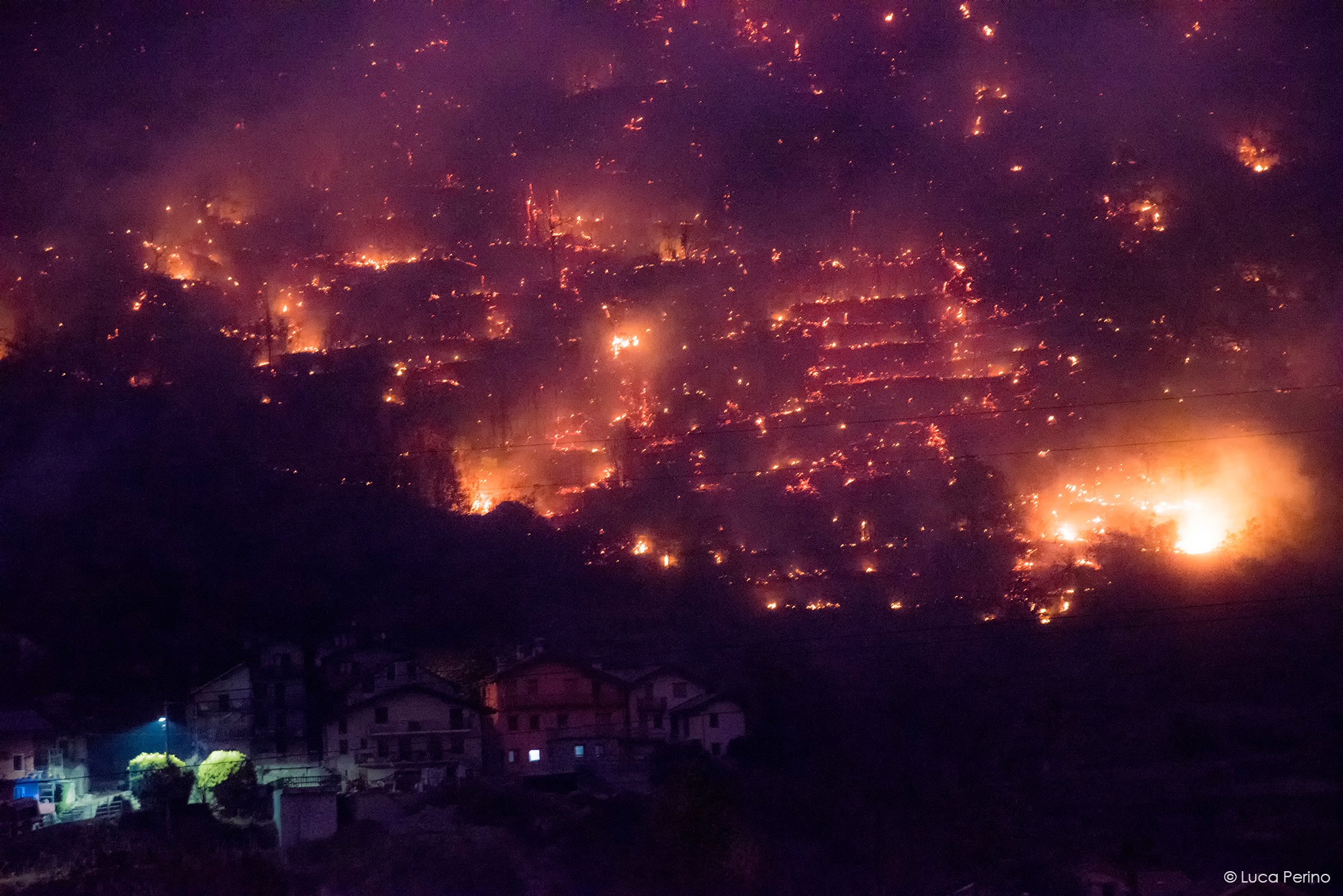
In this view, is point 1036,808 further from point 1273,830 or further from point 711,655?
point 711,655

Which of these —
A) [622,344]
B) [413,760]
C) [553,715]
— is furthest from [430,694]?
[622,344]

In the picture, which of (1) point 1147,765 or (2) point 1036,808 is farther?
(1) point 1147,765

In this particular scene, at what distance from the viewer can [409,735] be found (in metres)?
17.6

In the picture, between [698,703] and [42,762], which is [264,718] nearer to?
[42,762]

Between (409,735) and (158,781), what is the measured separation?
3487 mm

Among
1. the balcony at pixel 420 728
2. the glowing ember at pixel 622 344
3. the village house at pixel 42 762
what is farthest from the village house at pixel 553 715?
the glowing ember at pixel 622 344

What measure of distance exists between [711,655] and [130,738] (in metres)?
9.47

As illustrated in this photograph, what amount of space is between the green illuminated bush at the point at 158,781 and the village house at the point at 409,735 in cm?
224

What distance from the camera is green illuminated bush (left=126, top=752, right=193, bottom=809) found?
52.7 ft

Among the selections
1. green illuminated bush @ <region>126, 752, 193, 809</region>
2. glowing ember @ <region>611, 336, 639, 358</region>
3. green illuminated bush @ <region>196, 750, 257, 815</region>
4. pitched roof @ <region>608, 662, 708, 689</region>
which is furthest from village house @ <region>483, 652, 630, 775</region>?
glowing ember @ <region>611, 336, 639, 358</region>

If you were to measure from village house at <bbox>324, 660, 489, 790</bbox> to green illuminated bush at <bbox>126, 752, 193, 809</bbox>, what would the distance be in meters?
2.24

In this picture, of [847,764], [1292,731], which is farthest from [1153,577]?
[847,764]

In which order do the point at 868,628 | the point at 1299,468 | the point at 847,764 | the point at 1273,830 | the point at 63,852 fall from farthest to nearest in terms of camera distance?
the point at 1299,468 → the point at 868,628 → the point at 847,764 → the point at 1273,830 → the point at 63,852

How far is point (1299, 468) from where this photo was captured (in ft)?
96.7
